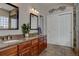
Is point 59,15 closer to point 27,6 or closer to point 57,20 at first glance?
point 57,20

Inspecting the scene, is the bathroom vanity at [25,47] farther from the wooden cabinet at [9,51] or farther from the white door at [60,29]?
the white door at [60,29]

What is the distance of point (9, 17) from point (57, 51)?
3.09 ft

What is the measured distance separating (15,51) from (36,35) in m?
0.43

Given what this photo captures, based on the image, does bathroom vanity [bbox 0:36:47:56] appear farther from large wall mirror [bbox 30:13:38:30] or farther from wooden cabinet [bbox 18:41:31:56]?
large wall mirror [bbox 30:13:38:30]

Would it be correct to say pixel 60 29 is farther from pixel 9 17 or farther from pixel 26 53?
pixel 9 17

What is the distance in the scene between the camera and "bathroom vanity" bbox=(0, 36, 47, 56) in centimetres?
164

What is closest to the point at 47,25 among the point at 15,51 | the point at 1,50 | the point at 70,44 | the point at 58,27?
the point at 58,27

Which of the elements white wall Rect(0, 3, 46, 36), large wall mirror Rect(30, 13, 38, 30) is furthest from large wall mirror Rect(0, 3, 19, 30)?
large wall mirror Rect(30, 13, 38, 30)

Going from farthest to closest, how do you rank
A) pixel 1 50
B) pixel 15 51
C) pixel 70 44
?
1. pixel 70 44
2. pixel 15 51
3. pixel 1 50

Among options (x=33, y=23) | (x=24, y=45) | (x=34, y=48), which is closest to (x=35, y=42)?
(x=34, y=48)

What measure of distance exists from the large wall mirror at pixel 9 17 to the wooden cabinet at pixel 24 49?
0.30m

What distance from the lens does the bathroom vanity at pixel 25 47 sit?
1.64m

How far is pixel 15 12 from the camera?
1903 mm

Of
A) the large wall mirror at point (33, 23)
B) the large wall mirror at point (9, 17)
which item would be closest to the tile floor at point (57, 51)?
the large wall mirror at point (33, 23)
